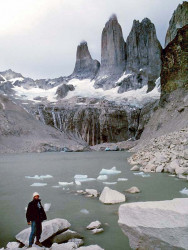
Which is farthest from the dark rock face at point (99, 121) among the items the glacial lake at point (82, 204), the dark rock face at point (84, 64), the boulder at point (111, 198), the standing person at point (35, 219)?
the standing person at point (35, 219)

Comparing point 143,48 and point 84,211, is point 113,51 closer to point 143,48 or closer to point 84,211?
point 143,48

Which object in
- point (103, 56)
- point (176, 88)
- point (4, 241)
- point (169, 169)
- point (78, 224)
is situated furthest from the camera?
point (103, 56)

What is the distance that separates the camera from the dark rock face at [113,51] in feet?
370

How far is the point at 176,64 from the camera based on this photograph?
43156mm

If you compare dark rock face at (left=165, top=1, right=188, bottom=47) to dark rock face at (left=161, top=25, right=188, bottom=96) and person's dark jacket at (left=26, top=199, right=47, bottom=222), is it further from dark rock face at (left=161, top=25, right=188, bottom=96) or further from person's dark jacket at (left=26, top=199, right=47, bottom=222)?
person's dark jacket at (left=26, top=199, right=47, bottom=222)

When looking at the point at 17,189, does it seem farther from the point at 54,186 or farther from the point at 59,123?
the point at 59,123

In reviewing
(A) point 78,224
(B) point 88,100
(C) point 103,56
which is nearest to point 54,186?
(A) point 78,224

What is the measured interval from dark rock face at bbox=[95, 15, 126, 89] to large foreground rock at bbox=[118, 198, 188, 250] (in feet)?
356

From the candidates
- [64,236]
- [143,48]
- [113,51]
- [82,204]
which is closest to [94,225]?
[64,236]

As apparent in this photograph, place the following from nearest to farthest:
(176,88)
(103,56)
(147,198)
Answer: (147,198) < (176,88) < (103,56)

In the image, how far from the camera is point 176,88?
41406mm

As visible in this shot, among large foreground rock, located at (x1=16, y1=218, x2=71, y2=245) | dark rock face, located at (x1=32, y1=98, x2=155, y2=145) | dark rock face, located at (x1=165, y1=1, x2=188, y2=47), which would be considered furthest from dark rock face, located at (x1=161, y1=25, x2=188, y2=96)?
large foreground rock, located at (x1=16, y1=218, x2=71, y2=245)

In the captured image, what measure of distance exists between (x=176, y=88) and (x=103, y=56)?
80395 mm

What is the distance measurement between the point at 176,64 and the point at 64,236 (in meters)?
42.1
